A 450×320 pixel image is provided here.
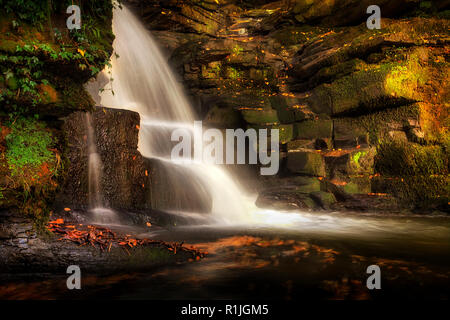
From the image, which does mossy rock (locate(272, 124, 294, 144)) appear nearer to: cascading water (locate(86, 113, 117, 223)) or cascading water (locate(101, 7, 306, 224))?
cascading water (locate(101, 7, 306, 224))

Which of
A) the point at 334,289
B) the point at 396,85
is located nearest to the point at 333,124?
the point at 396,85

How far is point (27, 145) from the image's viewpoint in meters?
4.18

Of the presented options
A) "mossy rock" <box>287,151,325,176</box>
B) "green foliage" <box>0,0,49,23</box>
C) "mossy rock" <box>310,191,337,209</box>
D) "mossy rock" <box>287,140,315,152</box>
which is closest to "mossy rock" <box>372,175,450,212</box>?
"mossy rock" <box>310,191,337,209</box>

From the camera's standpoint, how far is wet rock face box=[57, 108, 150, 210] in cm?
621

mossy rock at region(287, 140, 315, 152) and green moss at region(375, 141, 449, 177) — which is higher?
mossy rock at region(287, 140, 315, 152)

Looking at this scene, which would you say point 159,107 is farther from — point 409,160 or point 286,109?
point 409,160

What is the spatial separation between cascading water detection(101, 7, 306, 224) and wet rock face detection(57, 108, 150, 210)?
1.29 m

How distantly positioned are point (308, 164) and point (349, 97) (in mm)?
2767

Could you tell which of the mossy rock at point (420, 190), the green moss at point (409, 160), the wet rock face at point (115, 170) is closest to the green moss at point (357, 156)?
the green moss at point (409, 160)

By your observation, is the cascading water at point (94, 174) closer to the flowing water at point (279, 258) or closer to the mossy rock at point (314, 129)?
the flowing water at point (279, 258)

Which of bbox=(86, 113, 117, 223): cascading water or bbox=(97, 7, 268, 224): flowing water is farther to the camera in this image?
bbox=(97, 7, 268, 224): flowing water

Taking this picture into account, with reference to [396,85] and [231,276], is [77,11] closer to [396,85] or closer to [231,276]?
[231,276]

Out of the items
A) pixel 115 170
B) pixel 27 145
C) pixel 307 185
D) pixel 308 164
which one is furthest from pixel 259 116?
pixel 27 145

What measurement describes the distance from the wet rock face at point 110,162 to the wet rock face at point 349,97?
5.45m
